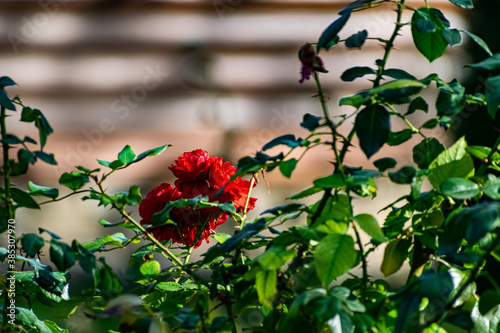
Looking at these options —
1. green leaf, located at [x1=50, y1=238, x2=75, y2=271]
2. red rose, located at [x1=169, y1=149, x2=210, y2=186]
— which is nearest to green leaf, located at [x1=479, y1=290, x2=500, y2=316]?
green leaf, located at [x1=50, y1=238, x2=75, y2=271]

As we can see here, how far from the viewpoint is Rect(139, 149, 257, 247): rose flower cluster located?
1.10 m

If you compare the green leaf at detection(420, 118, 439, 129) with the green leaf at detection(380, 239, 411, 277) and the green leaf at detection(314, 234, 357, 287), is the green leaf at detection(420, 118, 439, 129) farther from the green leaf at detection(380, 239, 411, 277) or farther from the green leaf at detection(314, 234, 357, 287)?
the green leaf at detection(314, 234, 357, 287)

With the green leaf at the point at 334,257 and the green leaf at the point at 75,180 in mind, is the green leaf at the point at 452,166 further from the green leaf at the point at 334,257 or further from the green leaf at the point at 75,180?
the green leaf at the point at 75,180

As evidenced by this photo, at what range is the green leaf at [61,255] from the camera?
28.5 inches

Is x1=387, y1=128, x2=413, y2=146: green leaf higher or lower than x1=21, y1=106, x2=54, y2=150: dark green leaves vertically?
lower

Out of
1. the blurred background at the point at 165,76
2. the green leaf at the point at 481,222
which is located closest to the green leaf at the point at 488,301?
the green leaf at the point at 481,222

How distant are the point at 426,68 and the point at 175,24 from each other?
1.09 meters

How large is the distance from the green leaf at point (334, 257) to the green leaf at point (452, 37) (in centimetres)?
29

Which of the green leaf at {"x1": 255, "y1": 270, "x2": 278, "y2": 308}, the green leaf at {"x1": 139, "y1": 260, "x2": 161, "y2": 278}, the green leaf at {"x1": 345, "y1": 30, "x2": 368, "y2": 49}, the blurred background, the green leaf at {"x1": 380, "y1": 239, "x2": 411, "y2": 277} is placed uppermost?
the green leaf at {"x1": 345, "y1": 30, "x2": 368, "y2": 49}

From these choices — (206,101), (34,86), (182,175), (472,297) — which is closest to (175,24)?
(206,101)

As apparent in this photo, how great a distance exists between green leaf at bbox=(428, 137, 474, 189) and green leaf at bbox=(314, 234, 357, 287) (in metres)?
0.19

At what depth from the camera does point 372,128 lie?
2.41 feet

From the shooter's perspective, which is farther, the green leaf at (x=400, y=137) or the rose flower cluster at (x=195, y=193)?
the rose flower cluster at (x=195, y=193)

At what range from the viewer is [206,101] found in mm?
2914
